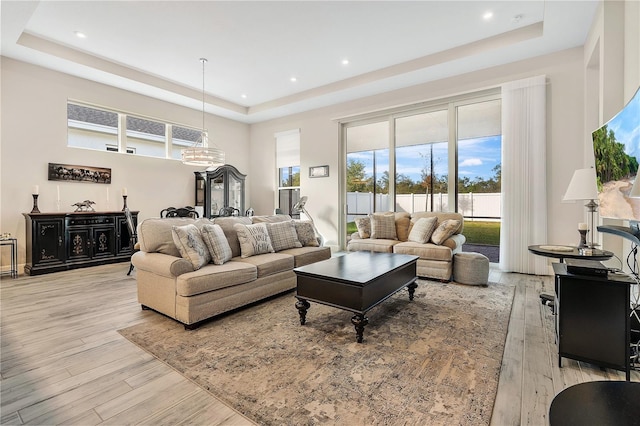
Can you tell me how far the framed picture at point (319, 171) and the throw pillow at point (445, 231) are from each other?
3157 millimetres

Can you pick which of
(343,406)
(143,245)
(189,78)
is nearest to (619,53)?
(343,406)

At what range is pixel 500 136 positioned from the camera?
16.7ft

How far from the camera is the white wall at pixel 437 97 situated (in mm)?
4355

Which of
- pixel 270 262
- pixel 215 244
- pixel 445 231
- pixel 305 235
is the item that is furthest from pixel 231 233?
pixel 445 231

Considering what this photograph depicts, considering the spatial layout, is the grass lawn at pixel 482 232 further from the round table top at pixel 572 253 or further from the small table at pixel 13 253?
the small table at pixel 13 253

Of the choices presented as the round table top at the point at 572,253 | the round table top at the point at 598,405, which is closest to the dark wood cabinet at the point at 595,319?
the round table top at the point at 572,253

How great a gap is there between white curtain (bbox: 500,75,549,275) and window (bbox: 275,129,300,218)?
4.54m

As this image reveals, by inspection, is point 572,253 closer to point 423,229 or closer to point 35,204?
point 423,229

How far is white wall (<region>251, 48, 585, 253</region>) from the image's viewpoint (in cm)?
436

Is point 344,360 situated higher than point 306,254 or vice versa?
point 306,254

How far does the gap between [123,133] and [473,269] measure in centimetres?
670

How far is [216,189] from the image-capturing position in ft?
23.2

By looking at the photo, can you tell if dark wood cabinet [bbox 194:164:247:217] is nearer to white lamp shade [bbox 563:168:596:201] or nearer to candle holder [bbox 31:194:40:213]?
candle holder [bbox 31:194:40:213]

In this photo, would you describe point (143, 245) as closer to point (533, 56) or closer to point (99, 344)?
point (99, 344)
